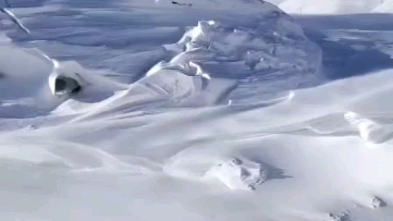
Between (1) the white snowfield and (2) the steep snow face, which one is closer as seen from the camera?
(2) the steep snow face

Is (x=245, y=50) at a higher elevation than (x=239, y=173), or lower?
higher

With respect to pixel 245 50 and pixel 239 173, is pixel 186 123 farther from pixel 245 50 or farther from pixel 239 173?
pixel 245 50

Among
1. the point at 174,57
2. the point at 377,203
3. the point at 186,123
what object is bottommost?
the point at 377,203

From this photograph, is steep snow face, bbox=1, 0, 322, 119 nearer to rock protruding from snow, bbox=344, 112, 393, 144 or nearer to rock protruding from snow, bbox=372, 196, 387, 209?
rock protruding from snow, bbox=344, 112, 393, 144

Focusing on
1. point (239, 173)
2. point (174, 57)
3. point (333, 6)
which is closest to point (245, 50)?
point (174, 57)

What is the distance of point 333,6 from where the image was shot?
152 inches

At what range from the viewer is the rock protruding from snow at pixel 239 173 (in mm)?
1735

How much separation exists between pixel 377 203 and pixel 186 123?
58 cm

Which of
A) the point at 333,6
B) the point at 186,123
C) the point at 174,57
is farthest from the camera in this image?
the point at 333,6

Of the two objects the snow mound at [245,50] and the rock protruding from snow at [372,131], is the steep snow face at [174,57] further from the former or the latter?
the rock protruding from snow at [372,131]

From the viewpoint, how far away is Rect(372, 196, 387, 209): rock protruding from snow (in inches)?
69.1

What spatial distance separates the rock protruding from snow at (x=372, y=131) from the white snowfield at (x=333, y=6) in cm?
193

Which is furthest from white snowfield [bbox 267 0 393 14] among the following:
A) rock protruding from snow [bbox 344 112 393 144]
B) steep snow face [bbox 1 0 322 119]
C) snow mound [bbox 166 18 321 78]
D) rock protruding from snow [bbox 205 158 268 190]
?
rock protruding from snow [bbox 205 158 268 190]

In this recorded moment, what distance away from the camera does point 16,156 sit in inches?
67.8
